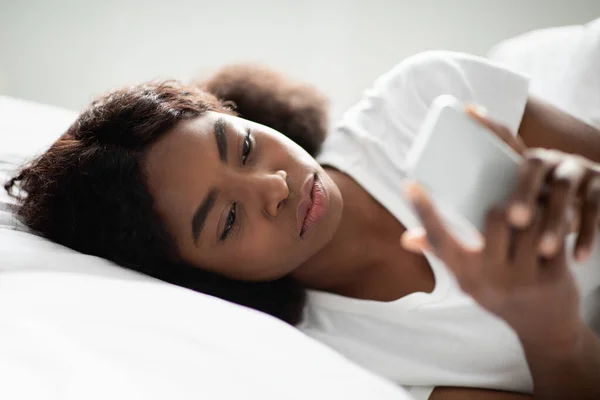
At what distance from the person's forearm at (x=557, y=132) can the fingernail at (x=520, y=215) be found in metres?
0.50

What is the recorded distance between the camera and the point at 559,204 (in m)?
0.43

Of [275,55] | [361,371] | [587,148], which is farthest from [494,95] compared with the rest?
[275,55]

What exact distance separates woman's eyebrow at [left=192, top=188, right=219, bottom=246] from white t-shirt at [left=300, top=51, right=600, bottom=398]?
245 millimetres

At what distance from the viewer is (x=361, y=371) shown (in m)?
0.51

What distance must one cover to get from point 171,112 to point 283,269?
0.28 meters

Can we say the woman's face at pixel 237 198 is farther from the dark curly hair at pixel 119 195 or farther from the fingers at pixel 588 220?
the fingers at pixel 588 220

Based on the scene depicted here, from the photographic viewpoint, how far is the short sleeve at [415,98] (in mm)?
886

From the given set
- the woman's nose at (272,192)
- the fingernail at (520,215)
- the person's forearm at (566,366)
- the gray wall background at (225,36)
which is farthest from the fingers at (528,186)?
the gray wall background at (225,36)

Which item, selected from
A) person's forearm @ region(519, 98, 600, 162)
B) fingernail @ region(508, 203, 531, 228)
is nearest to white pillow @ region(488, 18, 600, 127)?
person's forearm @ region(519, 98, 600, 162)

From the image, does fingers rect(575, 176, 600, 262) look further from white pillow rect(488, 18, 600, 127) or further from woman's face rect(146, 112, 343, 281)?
white pillow rect(488, 18, 600, 127)

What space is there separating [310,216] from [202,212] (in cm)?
15

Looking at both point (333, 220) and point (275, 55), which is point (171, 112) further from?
point (275, 55)

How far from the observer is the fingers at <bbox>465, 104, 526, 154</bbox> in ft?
1.56

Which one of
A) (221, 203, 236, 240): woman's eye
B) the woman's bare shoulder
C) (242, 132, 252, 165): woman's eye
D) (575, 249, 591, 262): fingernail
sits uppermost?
(575, 249, 591, 262): fingernail
